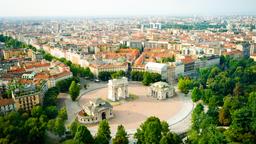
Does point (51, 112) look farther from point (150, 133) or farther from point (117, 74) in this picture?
point (117, 74)

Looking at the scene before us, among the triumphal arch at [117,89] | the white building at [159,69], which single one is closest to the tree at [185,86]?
the white building at [159,69]

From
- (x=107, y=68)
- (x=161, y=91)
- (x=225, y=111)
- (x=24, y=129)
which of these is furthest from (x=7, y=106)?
(x=225, y=111)

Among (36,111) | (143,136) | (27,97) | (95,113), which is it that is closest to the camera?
(143,136)

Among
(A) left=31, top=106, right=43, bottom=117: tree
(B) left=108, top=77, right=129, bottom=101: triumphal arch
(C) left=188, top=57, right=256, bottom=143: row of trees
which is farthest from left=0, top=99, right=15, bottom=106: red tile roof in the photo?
(C) left=188, top=57, right=256, bottom=143: row of trees

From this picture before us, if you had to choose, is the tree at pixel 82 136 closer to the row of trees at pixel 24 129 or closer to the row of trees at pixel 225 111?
the row of trees at pixel 24 129

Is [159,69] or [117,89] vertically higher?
[159,69]

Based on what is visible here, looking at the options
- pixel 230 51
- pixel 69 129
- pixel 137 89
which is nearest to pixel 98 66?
pixel 137 89

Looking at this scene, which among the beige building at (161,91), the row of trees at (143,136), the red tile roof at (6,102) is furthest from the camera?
the beige building at (161,91)
